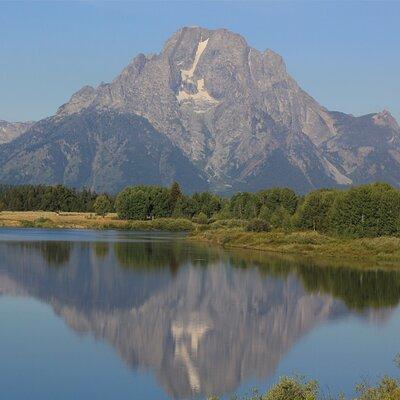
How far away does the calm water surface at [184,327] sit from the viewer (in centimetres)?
3888

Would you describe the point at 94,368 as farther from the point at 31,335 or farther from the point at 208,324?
the point at 208,324

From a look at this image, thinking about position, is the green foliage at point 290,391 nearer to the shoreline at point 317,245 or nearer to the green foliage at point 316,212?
the shoreline at point 317,245

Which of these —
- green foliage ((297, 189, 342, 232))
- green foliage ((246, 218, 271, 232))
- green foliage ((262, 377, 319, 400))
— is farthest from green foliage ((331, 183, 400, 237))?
green foliage ((262, 377, 319, 400))

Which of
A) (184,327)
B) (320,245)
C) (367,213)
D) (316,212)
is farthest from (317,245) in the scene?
(184,327)

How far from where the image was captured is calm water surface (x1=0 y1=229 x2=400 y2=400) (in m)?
38.9

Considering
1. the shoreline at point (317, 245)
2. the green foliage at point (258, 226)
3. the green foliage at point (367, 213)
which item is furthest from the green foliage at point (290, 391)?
the green foliage at point (258, 226)

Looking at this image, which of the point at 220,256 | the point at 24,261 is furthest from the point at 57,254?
the point at 220,256

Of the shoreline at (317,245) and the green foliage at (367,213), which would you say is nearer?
the shoreline at (317,245)

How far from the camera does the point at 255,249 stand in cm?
12750

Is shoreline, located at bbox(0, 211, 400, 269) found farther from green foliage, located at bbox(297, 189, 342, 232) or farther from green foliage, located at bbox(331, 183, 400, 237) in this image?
green foliage, located at bbox(297, 189, 342, 232)

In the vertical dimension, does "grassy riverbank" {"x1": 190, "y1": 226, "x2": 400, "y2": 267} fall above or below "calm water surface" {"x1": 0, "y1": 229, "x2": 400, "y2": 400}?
above

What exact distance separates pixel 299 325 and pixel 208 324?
7.40 metres

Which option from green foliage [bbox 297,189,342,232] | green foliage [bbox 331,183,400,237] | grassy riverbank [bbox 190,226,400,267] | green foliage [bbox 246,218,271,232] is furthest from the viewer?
green foliage [bbox 246,218,271,232]

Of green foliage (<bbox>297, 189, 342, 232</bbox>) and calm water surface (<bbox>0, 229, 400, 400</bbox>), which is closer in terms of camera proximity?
calm water surface (<bbox>0, 229, 400, 400</bbox>)
